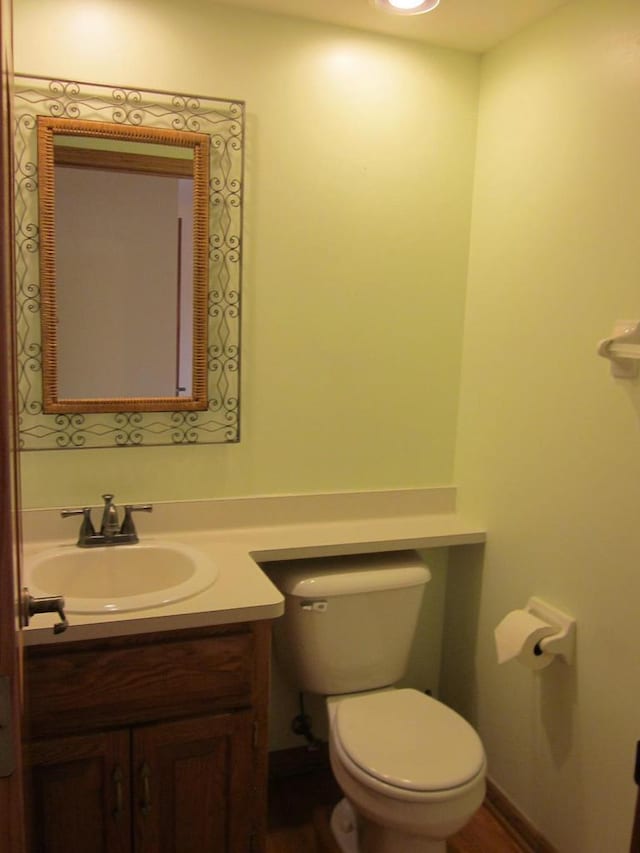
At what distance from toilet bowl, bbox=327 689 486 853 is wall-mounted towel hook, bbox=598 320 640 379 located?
976 millimetres

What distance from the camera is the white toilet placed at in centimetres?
153

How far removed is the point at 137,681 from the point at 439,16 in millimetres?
1851

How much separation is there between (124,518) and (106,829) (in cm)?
73

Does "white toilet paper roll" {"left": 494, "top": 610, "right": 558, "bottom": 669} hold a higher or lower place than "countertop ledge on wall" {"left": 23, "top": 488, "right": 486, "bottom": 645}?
lower

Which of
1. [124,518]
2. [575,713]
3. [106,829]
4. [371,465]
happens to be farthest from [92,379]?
[575,713]

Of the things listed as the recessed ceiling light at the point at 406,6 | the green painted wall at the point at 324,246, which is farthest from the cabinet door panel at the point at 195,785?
the recessed ceiling light at the point at 406,6

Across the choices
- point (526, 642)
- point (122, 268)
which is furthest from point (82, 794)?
point (122, 268)

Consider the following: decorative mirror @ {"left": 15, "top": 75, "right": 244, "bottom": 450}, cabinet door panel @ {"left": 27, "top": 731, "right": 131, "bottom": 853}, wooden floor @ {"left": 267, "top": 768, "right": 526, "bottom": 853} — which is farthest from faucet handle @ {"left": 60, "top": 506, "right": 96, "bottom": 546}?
wooden floor @ {"left": 267, "top": 768, "right": 526, "bottom": 853}

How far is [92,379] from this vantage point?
70.6 inches

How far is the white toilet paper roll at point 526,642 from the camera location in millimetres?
1716

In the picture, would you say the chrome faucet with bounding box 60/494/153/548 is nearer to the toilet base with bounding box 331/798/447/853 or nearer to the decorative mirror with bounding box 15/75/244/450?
the decorative mirror with bounding box 15/75/244/450

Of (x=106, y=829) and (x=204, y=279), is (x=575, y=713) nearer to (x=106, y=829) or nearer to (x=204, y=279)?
(x=106, y=829)

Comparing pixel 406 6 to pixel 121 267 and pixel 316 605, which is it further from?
pixel 316 605

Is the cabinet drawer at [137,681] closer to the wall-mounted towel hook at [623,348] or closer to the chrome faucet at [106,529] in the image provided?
the chrome faucet at [106,529]
